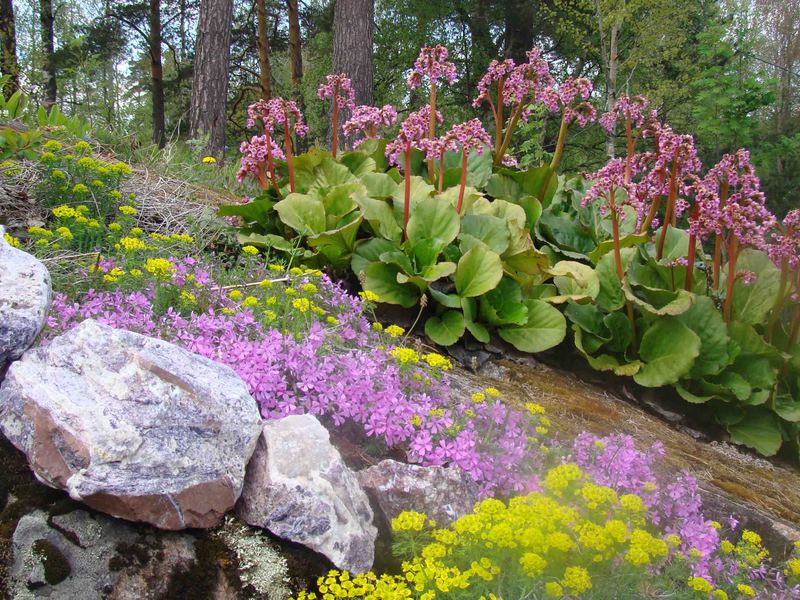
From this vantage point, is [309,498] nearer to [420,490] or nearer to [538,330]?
[420,490]

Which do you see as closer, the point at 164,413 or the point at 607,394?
the point at 164,413

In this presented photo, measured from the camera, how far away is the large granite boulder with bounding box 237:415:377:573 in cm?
173

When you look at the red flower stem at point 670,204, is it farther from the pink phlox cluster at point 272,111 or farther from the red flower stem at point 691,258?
the pink phlox cluster at point 272,111

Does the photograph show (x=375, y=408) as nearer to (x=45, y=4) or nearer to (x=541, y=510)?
(x=541, y=510)

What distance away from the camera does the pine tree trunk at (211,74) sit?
831 centimetres

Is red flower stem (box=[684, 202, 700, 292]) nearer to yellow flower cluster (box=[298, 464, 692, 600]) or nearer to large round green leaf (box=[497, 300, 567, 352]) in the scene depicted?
large round green leaf (box=[497, 300, 567, 352])

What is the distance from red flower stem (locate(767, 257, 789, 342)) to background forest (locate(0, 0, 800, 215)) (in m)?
9.40

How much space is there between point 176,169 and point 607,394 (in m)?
4.08

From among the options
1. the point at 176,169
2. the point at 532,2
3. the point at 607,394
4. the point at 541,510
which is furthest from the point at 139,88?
the point at 541,510

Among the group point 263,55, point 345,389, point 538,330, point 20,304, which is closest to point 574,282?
point 538,330

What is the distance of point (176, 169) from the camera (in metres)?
5.59

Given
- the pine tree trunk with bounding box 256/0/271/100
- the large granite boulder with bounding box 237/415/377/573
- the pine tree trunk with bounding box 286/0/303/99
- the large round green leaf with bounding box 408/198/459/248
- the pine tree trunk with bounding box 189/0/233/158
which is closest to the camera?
the large granite boulder with bounding box 237/415/377/573

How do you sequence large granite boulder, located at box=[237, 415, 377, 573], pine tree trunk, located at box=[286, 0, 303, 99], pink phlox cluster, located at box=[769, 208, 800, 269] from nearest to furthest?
large granite boulder, located at box=[237, 415, 377, 573] < pink phlox cluster, located at box=[769, 208, 800, 269] < pine tree trunk, located at box=[286, 0, 303, 99]

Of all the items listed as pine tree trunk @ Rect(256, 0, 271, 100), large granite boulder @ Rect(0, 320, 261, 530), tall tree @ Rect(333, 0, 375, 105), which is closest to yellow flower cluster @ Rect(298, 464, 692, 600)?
large granite boulder @ Rect(0, 320, 261, 530)
